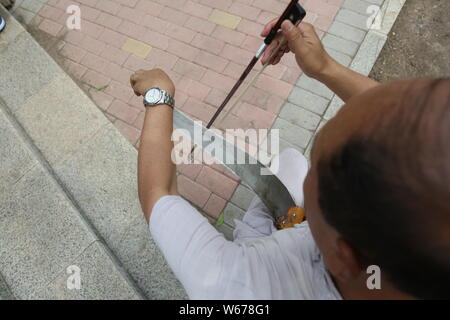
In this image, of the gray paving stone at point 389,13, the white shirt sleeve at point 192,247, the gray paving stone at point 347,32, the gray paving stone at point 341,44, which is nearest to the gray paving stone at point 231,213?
the white shirt sleeve at point 192,247

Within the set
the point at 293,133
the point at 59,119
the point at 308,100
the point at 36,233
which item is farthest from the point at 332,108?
the point at 36,233

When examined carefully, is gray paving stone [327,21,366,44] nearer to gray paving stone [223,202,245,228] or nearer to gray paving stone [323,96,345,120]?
gray paving stone [323,96,345,120]

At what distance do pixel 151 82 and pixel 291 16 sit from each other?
2.49ft

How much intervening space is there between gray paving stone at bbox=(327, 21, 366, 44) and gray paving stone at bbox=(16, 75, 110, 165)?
232 centimetres

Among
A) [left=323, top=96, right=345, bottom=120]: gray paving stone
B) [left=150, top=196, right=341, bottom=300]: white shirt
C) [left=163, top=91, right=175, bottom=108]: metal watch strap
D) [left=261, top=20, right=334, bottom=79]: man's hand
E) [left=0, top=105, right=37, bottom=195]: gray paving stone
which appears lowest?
[left=0, top=105, right=37, bottom=195]: gray paving stone

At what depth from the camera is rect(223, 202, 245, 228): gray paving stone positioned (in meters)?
2.47

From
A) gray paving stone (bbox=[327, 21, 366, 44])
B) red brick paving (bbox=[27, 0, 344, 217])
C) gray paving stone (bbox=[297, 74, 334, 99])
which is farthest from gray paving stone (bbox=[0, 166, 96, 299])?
gray paving stone (bbox=[327, 21, 366, 44])

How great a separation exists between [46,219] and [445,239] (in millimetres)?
2444

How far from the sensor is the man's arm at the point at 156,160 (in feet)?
4.07

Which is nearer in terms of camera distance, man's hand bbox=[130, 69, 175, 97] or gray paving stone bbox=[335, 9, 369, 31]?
man's hand bbox=[130, 69, 175, 97]

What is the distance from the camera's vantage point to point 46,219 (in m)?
2.36

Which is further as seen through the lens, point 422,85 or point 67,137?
point 67,137
